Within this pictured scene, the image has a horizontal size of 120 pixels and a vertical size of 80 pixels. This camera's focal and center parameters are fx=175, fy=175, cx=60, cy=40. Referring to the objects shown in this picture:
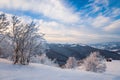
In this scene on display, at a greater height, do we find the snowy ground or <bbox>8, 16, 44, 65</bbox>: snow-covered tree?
<bbox>8, 16, 44, 65</bbox>: snow-covered tree

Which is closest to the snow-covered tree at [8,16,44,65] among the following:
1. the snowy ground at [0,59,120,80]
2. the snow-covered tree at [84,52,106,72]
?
the snowy ground at [0,59,120,80]

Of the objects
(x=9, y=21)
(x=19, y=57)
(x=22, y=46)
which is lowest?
(x=19, y=57)

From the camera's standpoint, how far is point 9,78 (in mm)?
14773

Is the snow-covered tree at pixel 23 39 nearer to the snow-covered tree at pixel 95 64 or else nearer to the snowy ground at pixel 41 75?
the snowy ground at pixel 41 75

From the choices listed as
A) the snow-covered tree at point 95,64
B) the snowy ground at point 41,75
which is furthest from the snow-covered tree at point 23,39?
the snow-covered tree at point 95,64

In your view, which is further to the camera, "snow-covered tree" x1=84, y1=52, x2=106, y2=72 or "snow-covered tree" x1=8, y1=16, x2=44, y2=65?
"snow-covered tree" x1=84, y1=52, x2=106, y2=72

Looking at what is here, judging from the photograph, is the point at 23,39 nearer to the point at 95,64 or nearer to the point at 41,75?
the point at 41,75

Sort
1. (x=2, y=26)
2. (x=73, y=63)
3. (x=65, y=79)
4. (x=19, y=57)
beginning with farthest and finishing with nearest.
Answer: (x=73, y=63) < (x=19, y=57) < (x=2, y=26) < (x=65, y=79)

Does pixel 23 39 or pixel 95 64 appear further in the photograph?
pixel 95 64

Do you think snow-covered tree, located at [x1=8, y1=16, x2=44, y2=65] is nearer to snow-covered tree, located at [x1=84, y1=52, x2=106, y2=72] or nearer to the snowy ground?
the snowy ground

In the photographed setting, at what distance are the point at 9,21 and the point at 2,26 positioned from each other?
134 centimetres

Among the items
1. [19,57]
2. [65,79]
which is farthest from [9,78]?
[19,57]

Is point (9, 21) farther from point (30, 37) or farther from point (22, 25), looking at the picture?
point (30, 37)

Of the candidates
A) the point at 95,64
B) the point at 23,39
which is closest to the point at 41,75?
the point at 23,39
